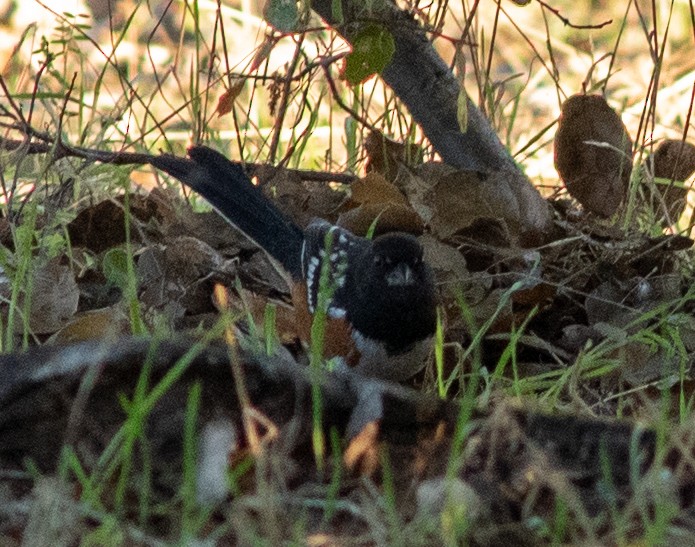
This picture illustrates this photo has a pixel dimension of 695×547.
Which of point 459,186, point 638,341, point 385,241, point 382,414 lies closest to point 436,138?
point 459,186

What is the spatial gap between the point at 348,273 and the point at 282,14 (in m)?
0.76

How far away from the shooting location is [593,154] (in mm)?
3535

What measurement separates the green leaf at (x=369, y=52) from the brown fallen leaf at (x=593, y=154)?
727 mm

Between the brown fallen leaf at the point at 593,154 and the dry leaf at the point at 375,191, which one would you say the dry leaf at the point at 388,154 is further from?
the brown fallen leaf at the point at 593,154

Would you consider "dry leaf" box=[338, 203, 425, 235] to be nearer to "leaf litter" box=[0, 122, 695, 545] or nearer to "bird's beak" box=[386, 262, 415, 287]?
"leaf litter" box=[0, 122, 695, 545]

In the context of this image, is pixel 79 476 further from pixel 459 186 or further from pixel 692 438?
pixel 459 186

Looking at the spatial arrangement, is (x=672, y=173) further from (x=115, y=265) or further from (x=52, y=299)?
(x=52, y=299)

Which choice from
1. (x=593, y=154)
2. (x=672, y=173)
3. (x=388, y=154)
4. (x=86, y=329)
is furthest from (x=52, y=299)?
(x=672, y=173)

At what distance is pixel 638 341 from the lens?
9.64 ft

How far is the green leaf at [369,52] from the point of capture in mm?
2961

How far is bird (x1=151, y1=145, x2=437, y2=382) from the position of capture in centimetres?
309

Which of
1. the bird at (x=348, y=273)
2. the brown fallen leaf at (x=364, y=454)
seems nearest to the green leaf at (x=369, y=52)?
the bird at (x=348, y=273)

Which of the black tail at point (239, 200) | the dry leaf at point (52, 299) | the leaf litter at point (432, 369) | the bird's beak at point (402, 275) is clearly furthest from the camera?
the black tail at point (239, 200)

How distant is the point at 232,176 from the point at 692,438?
2.17m
